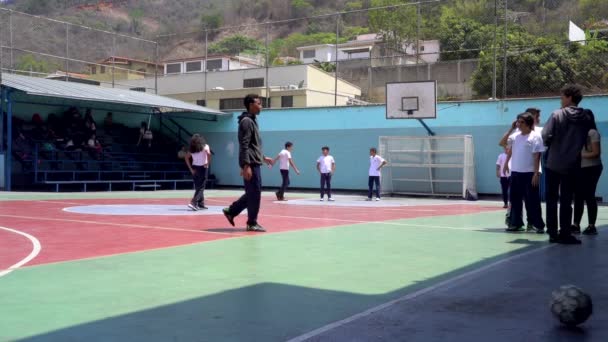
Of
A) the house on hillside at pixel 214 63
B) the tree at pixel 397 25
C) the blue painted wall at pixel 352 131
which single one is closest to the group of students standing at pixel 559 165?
the blue painted wall at pixel 352 131

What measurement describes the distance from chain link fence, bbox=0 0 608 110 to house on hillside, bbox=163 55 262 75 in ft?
10.9

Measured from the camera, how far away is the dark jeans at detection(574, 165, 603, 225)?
8.58m

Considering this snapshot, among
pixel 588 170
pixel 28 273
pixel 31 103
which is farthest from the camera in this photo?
pixel 31 103

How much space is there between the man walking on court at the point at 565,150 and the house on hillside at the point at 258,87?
22.7m

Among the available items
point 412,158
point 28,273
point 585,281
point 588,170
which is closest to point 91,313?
point 28,273

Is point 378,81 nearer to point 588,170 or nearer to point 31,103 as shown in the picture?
point 31,103

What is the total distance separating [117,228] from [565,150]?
6.68 m

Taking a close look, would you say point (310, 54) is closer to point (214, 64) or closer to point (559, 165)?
point (214, 64)

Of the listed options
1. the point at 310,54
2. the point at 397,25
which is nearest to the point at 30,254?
the point at 397,25

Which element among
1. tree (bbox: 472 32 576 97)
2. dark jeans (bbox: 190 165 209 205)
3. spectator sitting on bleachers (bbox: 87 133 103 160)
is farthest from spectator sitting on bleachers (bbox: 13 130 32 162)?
tree (bbox: 472 32 576 97)

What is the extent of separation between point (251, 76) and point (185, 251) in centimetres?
3502

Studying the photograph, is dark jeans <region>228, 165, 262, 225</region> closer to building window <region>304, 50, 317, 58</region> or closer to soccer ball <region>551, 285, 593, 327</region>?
soccer ball <region>551, 285, 593, 327</region>

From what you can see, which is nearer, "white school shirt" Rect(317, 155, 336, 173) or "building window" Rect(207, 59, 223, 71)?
Result: "white school shirt" Rect(317, 155, 336, 173)

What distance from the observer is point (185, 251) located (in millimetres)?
7633
